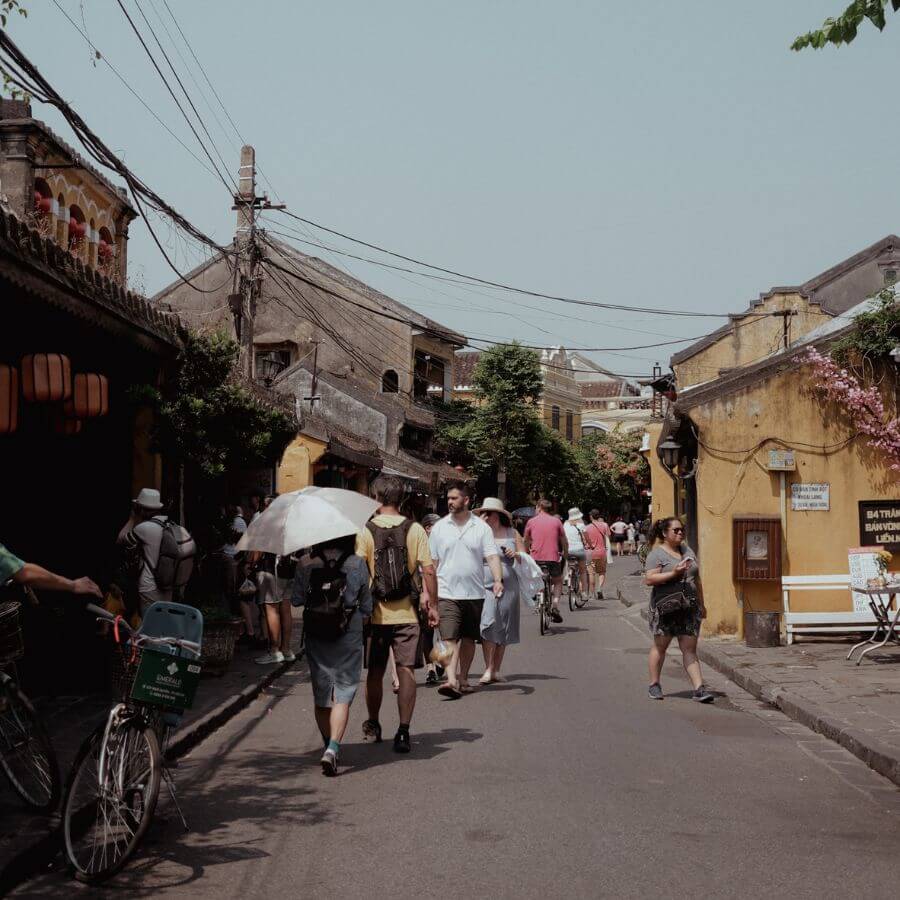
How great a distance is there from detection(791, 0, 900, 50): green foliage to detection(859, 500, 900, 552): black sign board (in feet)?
33.4

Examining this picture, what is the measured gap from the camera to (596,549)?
2503 cm

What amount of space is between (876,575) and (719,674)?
113 inches

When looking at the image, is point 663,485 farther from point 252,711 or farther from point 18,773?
point 18,773

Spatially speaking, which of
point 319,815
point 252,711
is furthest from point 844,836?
point 252,711

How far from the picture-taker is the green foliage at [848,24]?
23.3ft

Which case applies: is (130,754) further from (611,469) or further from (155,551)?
(611,469)

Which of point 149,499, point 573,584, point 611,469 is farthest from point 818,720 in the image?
point 611,469

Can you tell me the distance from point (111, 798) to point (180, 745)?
298cm

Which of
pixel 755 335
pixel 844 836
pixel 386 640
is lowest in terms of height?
pixel 844 836

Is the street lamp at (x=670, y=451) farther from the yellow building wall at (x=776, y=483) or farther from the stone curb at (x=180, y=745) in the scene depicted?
the stone curb at (x=180, y=745)

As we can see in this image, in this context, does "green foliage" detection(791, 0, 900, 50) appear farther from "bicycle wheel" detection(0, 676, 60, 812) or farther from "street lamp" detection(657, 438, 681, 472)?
"street lamp" detection(657, 438, 681, 472)

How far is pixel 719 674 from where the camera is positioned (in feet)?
45.1

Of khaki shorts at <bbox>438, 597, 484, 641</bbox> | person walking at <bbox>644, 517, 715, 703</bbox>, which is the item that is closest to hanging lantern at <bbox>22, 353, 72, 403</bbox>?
khaki shorts at <bbox>438, 597, 484, 641</bbox>

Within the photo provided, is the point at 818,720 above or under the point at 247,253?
under
